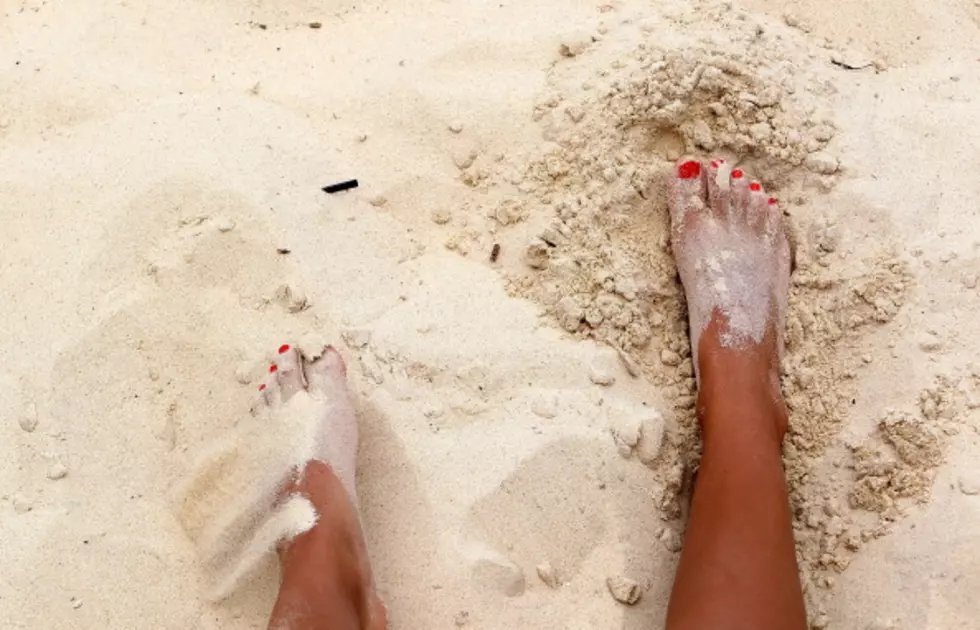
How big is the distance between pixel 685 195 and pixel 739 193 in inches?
5.0

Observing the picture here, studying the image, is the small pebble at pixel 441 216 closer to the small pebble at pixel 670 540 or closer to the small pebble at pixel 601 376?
the small pebble at pixel 601 376

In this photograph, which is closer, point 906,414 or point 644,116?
point 906,414

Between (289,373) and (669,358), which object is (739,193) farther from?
(289,373)

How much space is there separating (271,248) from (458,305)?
14.9 inches

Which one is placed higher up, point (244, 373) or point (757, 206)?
point (757, 206)

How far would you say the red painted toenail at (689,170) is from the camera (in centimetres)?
185

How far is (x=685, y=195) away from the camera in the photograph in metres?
1.86

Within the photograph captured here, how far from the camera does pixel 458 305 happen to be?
1.72 m

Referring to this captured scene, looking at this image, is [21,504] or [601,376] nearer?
[21,504]

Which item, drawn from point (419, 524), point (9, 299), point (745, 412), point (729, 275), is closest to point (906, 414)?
point (745, 412)

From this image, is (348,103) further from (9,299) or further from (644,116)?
(9,299)

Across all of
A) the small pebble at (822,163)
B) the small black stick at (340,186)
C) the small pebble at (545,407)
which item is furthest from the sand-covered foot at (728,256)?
the small black stick at (340,186)

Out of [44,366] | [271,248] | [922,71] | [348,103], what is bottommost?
[44,366]

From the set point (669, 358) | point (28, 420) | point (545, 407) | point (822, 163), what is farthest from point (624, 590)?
point (28, 420)
